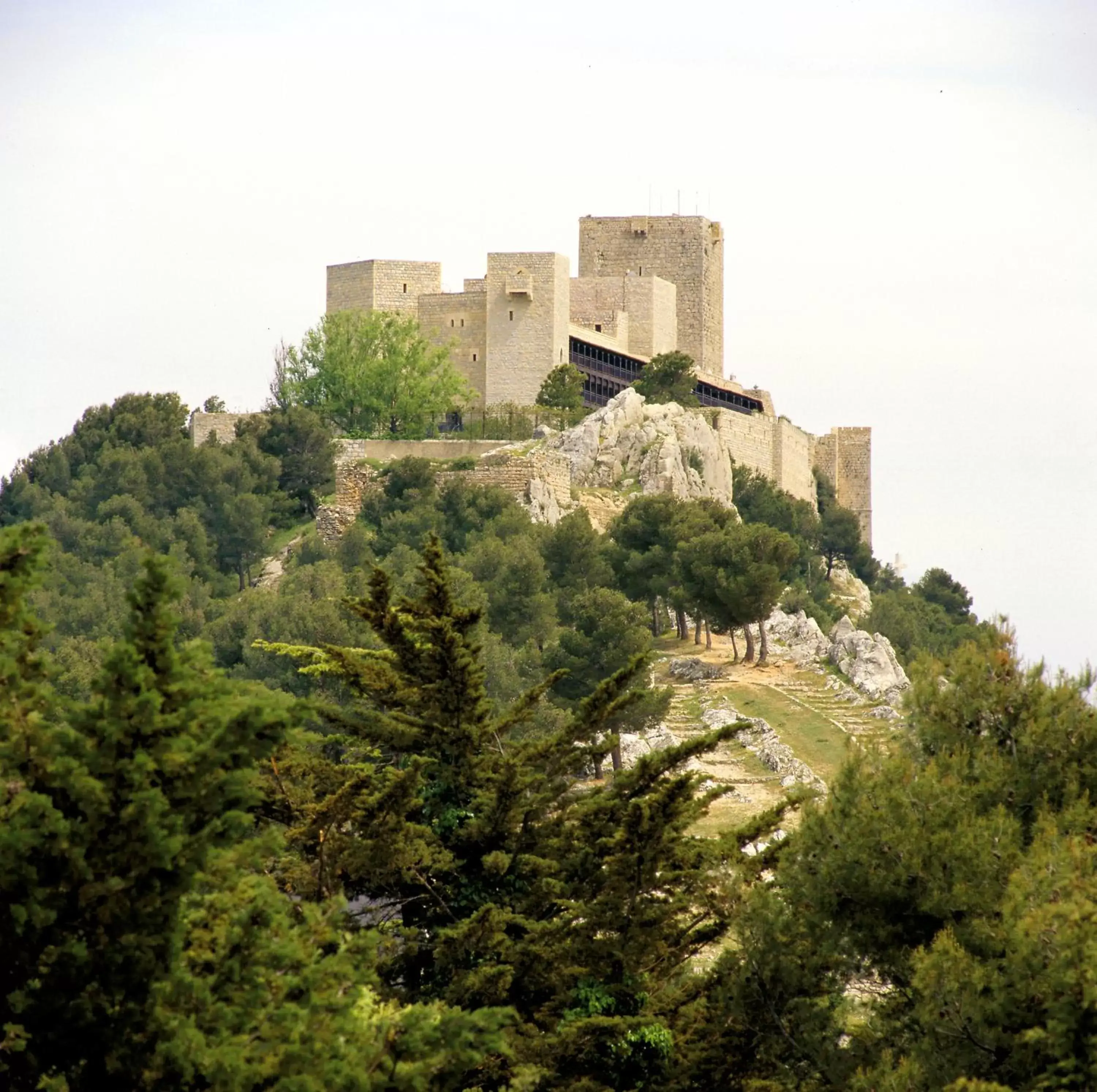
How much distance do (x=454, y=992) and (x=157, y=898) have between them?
17.1ft

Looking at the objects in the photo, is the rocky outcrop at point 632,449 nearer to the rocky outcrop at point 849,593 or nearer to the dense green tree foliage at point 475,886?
the rocky outcrop at point 849,593

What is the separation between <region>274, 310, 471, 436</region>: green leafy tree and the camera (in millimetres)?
51031

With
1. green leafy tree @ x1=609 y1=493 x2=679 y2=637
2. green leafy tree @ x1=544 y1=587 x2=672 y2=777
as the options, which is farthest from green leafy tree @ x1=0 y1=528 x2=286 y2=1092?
green leafy tree @ x1=609 y1=493 x2=679 y2=637

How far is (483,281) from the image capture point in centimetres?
5338

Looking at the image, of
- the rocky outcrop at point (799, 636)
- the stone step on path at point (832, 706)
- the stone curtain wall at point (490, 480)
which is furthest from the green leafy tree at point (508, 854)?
the stone curtain wall at point (490, 480)

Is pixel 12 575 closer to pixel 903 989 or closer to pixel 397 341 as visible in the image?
pixel 903 989

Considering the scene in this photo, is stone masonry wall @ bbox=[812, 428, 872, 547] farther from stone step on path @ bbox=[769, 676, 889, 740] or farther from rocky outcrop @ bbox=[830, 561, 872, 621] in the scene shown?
stone step on path @ bbox=[769, 676, 889, 740]

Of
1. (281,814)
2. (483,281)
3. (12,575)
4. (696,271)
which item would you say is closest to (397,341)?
(483,281)

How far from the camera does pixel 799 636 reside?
137 ft

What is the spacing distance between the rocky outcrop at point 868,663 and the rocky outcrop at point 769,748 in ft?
9.70

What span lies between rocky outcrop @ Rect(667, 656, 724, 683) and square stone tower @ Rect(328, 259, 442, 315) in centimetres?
1649

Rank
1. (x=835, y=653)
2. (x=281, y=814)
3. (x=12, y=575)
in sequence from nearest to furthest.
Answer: (x=12, y=575), (x=281, y=814), (x=835, y=653)

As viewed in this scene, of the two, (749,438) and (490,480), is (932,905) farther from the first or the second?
(749,438)

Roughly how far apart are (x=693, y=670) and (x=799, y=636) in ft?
12.0
